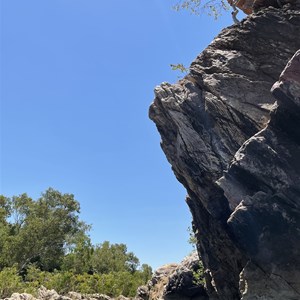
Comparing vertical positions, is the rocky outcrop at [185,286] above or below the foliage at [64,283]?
below

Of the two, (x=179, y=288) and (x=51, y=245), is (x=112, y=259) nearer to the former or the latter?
(x=51, y=245)

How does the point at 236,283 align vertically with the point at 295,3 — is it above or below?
below

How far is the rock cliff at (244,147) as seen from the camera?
15930mm

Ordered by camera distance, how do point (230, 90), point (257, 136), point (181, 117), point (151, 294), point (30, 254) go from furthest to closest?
point (30, 254) → point (151, 294) → point (181, 117) → point (230, 90) → point (257, 136)

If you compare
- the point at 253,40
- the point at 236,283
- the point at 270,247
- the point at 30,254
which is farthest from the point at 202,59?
the point at 30,254

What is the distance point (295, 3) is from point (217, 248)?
1576 centimetres

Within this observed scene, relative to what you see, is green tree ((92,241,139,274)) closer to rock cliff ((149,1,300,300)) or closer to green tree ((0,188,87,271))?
green tree ((0,188,87,271))

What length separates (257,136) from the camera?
16.3m

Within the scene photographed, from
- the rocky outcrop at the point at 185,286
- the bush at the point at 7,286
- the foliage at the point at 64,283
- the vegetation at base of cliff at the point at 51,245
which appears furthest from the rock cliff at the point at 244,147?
the vegetation at base of cliff at the point at 51,245

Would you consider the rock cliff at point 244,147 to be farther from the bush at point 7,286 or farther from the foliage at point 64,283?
the foliage at point 64,283

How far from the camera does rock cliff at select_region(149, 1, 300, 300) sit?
52.3ft

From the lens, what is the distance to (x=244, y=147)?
16562 mm

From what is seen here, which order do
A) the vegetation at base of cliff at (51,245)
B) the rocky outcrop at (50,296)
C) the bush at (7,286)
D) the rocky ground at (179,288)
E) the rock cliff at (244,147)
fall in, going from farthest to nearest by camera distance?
the vegetation at base of cliff at (51,245) → the bush at (7,286) → the rocky ground at (179,288) → the rocky outcrop at (50,296) → the rock cliff at (244,147)

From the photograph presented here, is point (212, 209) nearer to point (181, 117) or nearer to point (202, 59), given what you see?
point (181, 117)
